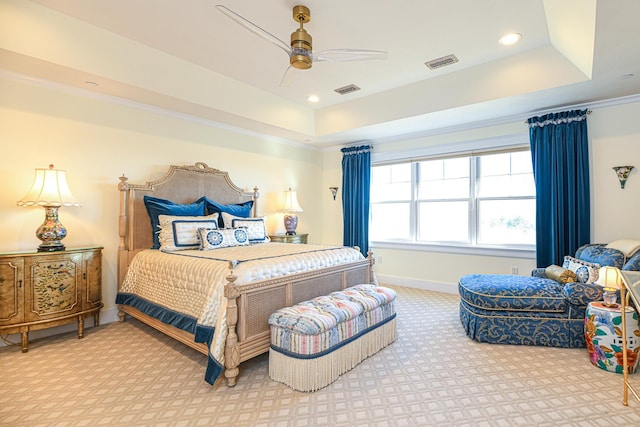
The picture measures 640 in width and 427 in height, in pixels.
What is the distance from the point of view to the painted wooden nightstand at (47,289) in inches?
102

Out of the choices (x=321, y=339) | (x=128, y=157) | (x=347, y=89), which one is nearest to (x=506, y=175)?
(x=347, y=89)

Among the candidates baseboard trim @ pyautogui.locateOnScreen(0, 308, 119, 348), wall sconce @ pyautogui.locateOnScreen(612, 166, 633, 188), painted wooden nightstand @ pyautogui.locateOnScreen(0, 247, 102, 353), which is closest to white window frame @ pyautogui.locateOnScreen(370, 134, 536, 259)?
wall sconce @ pyautogui.locateOnScreen(612, 166, 633, 188)

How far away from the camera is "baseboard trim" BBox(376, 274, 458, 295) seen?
15.7ft

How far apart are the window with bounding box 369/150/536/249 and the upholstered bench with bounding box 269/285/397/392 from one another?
2819mm

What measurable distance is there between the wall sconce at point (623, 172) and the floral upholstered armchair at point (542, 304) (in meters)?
0.93

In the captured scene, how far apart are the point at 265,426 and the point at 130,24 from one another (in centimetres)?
347

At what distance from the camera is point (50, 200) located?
2807mm

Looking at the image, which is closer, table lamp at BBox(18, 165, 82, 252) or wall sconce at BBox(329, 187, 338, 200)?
table lamp at BBox(18, 165, 82, 252)

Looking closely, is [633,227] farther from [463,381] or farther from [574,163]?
[463,381]

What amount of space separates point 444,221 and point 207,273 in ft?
12.8

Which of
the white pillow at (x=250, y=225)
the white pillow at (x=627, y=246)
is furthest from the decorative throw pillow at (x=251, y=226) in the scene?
the white pillow at (x=627, y=246)

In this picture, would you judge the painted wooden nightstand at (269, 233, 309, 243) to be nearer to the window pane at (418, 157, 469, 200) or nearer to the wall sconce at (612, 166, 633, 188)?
the window pane at (418, 157, 469, 200)

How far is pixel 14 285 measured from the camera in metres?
2.62

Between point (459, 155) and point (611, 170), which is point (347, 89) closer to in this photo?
point (459, 155)
